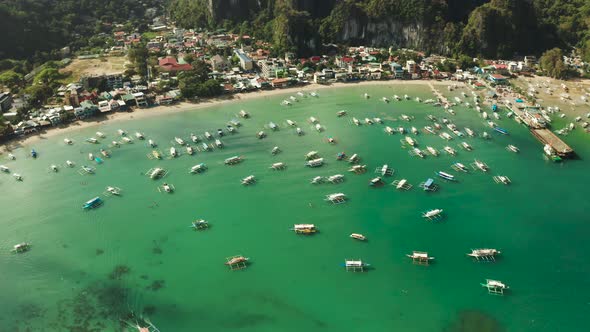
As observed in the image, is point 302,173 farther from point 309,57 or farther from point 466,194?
point 309,57

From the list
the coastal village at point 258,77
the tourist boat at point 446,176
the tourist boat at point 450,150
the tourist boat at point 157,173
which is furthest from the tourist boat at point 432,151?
the tourist boat at point 157,173

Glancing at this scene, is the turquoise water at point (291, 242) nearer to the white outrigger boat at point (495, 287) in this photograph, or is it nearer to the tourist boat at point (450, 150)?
the white outrigger boat at point (495, 287)

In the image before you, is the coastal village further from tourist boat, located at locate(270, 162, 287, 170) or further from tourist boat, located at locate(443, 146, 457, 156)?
tourist boat, located at locate(270, 162, 287, 170)

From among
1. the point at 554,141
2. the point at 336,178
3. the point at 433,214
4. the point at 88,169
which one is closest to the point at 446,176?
the point at 433,214

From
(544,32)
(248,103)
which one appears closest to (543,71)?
(544,32)

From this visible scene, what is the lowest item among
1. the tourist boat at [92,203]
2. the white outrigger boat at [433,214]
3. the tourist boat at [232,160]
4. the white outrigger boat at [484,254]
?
the white outrigger boat at [484,254]

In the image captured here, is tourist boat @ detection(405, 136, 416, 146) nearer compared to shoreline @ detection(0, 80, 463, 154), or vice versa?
tourist boat @ detection(405, 136, 416, 146)

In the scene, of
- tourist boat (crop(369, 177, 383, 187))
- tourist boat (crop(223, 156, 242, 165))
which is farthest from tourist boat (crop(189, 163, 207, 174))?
tourist boat (crop(369, 177, 383, 187))
